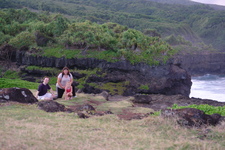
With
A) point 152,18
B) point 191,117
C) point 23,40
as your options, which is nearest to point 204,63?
point 23,40

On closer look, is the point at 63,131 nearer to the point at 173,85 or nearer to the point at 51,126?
the point at 51,126

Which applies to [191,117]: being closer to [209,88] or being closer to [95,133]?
[95,133]

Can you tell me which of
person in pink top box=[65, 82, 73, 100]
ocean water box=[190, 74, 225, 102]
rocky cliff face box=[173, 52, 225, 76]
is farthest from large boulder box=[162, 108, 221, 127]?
rocky cliff face box=[173, 52, 225, 76]

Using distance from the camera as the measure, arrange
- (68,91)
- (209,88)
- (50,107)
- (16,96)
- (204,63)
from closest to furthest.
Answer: (50,107) < (16,96) < (68,91) < (209,88) < (204,63)

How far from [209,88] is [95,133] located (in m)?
53.4

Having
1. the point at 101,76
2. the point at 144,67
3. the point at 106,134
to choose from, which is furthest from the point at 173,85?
the point at 106,134

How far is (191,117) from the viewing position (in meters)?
10.7

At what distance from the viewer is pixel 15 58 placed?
47062mm

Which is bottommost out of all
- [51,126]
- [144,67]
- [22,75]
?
[22,75]

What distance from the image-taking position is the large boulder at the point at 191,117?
1039 cm

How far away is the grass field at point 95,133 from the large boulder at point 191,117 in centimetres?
40

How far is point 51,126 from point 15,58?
40.6m

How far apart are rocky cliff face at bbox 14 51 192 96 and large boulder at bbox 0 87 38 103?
2428 centimetres

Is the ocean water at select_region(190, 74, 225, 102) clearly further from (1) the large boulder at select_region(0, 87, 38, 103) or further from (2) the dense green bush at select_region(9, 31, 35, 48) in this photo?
(1) the large boulder at select_region(0, 87, 38, 103)
